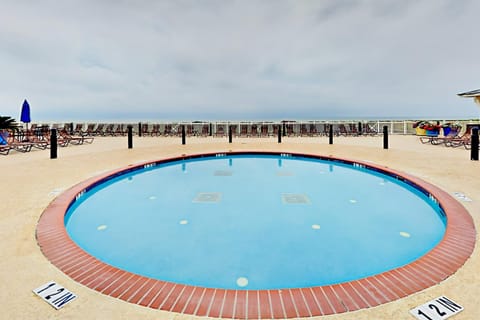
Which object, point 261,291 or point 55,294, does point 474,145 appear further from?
point 55,294

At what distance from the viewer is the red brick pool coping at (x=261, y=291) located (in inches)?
57.4

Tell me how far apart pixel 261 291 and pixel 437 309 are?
1.01 metres

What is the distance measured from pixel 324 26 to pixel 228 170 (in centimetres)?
1170

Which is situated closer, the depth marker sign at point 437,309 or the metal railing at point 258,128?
the depth marker sign at point 437,309

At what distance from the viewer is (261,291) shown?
5.40ft

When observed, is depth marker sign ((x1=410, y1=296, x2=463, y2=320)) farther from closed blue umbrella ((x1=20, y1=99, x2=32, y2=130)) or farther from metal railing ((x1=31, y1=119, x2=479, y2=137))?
closed blue umbrella ((x1=20, y1=99, x2=32, y2=130))

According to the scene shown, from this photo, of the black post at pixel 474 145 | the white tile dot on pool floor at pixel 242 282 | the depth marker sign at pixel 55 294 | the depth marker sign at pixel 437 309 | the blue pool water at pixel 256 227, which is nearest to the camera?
the depth marker sign at pixel 437 309

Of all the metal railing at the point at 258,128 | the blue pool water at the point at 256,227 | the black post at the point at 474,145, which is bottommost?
the blue pool water at the point at 256,227

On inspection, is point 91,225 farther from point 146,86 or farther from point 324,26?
point 146,86

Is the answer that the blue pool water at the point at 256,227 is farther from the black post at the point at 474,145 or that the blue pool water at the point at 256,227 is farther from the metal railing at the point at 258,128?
the metal railing at the point at 258,128

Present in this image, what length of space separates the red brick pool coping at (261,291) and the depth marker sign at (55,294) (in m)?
0.12

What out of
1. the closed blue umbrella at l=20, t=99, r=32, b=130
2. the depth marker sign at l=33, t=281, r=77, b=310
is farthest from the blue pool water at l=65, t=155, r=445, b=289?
the closed blue umbrella at l=20, t=99, r=32, b=130

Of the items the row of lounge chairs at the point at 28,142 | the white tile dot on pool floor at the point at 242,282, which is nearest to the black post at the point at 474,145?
the white tile dot on pool floor at the point at 242,282

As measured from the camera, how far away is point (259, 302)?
60.2 inches
